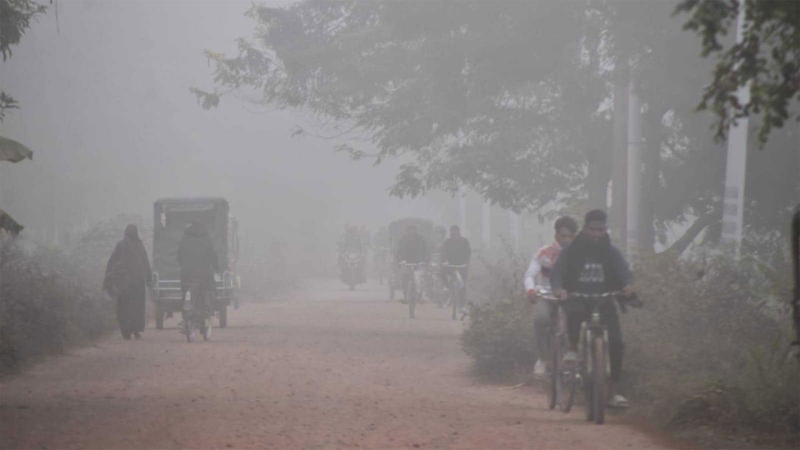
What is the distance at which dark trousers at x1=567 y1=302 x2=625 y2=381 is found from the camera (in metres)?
11.3

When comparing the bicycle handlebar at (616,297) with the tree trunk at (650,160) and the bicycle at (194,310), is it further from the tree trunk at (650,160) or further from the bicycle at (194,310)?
the tree trunk at (650,160)

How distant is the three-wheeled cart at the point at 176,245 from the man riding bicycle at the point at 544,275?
12879mm

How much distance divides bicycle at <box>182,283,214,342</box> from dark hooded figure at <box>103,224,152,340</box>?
1.21 m

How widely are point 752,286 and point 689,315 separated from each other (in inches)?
40.9

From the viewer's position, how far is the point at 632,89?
840 inches

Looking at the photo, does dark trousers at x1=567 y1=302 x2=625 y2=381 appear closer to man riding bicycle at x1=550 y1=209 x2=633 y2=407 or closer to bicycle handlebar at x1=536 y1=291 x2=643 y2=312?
man riding bicycle at x1=550 y1=209 x2=633 y2=407

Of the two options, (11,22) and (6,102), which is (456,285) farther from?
(6,102)

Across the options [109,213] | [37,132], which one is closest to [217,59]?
[37,132]

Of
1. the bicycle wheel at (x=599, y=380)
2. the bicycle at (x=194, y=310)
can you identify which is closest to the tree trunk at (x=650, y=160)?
the bicycle at (x=194, y=310)

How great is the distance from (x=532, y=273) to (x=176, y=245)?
15819 mm

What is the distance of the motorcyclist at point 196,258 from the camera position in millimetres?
21156

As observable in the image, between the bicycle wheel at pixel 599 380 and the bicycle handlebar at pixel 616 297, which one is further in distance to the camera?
the bicycle handlebar at pixel 616 297

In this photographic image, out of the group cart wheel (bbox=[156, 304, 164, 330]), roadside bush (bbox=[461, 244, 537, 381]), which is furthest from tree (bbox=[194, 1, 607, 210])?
roadside bush (bbox=[461, 244, 537, 381])

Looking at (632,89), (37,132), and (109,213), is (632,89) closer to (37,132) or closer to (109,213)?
(37,132)
